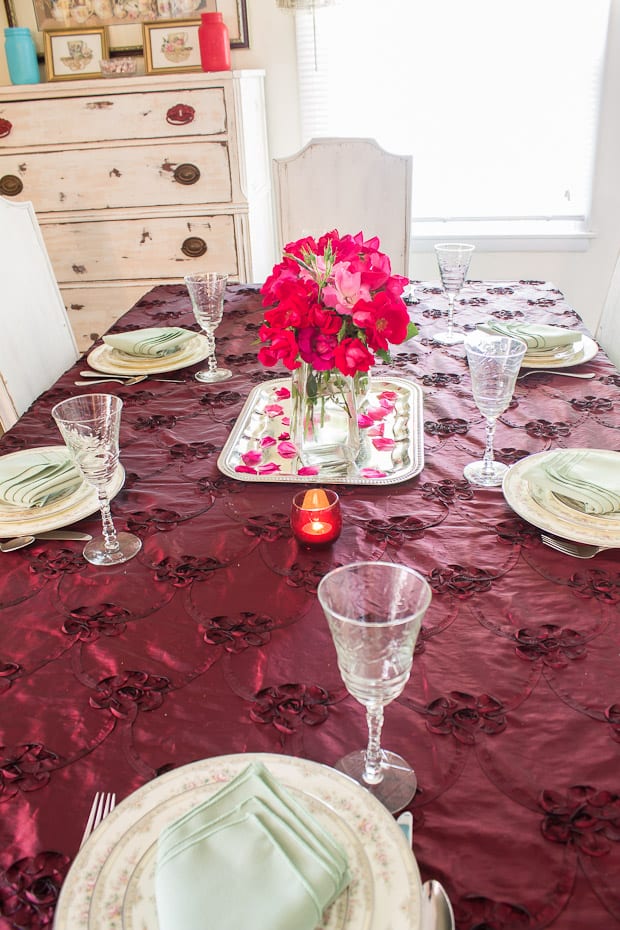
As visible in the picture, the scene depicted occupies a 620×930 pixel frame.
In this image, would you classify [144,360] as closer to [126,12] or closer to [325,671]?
[325,671]

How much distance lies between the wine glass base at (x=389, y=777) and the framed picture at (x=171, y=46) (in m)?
2.89

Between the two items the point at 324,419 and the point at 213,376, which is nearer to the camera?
the point at 324,419

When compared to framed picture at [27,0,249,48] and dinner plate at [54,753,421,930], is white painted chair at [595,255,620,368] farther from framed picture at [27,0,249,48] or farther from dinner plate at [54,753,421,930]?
framed picture at [27,0,249,48]

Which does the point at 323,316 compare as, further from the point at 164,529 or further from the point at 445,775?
the point at 445,775

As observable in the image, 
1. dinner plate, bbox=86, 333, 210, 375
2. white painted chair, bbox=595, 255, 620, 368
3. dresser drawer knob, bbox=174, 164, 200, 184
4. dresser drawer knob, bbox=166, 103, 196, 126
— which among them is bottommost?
white painted chair, bbox=595, 255, 620, 368

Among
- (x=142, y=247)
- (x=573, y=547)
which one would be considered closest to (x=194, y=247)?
(x=142, y=247)

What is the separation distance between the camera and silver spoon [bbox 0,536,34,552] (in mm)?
932

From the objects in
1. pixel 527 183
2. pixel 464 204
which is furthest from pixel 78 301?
pixel 527 183

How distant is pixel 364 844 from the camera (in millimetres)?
525

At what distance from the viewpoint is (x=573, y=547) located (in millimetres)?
882

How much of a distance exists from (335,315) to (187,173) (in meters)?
2.06

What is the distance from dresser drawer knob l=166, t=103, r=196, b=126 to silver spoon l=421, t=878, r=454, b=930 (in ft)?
8.92

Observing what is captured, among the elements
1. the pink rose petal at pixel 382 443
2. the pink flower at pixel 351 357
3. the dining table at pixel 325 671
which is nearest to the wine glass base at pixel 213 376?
the dining table at pixel 325 671

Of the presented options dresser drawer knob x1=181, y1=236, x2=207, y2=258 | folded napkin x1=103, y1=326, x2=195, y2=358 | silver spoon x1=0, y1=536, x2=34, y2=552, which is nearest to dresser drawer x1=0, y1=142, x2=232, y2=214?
dresser drawer knob x1=181, y1=236, x2=207, y2=258
